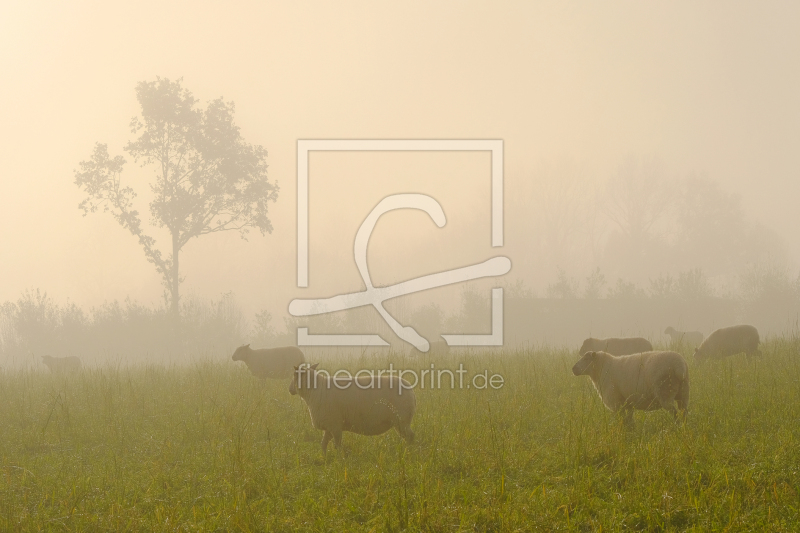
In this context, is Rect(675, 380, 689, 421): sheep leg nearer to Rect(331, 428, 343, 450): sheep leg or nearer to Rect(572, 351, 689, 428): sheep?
Rect(572, 351, 689, 428): sheep

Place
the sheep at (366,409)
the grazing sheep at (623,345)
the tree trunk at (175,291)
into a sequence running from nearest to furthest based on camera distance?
the sheep at (366,409), the grazing sheep at (623,345), the tree trunk at (175,291)

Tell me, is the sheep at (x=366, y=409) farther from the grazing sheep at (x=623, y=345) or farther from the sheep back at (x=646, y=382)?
the grazing sheep at (x=623, y=345)

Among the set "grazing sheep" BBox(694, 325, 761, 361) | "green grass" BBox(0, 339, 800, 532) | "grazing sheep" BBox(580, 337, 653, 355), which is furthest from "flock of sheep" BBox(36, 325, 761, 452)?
"grazing sheep" BBox(694, 325, 761, 361)

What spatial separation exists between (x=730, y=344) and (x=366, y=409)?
10533 mm

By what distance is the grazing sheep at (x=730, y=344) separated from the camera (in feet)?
47.1

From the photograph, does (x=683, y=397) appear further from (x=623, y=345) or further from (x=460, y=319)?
(x=460, y=319)

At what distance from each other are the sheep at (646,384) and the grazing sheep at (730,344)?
6.61 metres

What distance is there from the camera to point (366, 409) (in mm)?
8070

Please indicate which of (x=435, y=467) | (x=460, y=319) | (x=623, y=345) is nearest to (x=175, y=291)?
(x=460, y=319)

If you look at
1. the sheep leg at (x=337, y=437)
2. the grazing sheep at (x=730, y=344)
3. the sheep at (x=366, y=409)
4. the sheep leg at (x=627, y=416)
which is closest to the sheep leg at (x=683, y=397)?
the sheep leg at (x=627, y=416)

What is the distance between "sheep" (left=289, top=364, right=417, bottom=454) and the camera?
8055mm

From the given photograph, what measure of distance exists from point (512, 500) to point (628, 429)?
9.39ft

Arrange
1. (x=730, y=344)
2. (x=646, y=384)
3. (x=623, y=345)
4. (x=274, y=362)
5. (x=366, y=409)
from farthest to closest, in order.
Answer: (x=274, y=362) < (x=730, y=344) < (x=623, y=345) < (x=646, y=384) < (x=366, y=409)

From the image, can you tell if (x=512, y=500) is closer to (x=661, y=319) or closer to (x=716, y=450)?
(x=716, y=450)
